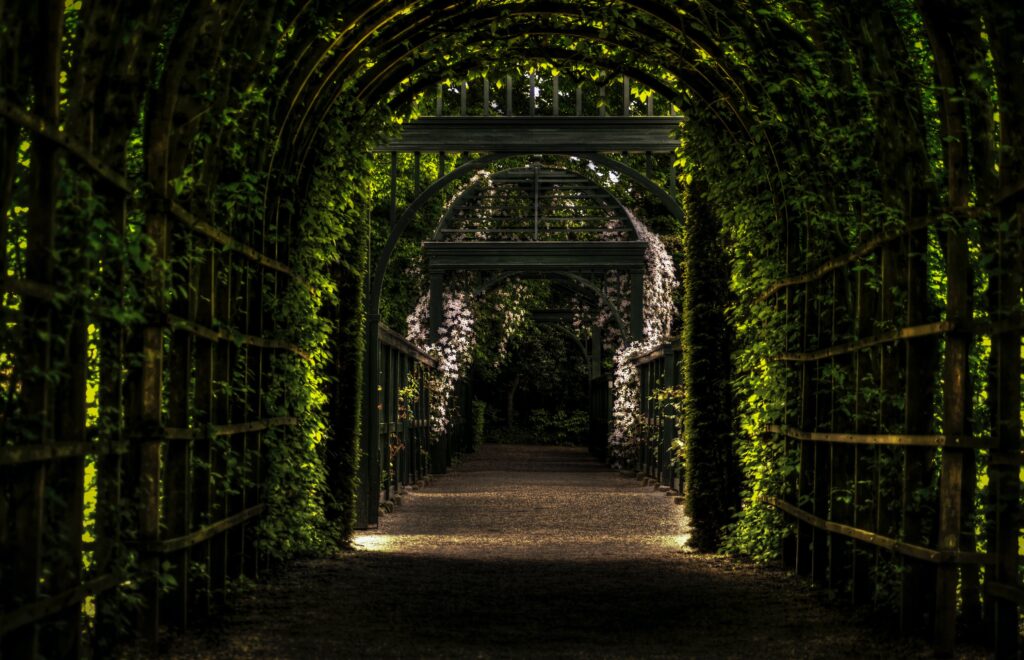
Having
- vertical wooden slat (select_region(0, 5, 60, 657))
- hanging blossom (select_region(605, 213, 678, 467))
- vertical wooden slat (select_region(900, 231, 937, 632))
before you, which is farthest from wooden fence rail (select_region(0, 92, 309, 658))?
hanging blossom (select_region(605, 213, 678, 467))

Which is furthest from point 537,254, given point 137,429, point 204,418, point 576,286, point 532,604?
point 137,429

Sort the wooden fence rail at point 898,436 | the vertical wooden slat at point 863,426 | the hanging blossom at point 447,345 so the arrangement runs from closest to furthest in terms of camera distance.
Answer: the wooden fence rail at point 898,436
the vertical wooden slat at point 863,426
the hanging blossom at point 447,345

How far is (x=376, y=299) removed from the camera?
1294cm

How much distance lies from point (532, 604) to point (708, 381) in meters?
3.29

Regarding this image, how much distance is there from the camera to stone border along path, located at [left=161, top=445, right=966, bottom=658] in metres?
6.15

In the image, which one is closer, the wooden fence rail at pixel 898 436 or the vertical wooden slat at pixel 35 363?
the vertical wooden slat at pixel 35 363

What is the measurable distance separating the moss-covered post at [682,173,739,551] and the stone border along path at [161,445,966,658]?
0.40 meters

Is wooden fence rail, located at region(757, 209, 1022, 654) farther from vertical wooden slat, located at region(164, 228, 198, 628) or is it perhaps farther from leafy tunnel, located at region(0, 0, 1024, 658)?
vertical wooden slat, located at region(164, 228, 198, 628)

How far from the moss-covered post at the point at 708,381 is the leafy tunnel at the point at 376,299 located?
25 millimetres

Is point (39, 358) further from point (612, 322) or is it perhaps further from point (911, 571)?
point (612, 322)

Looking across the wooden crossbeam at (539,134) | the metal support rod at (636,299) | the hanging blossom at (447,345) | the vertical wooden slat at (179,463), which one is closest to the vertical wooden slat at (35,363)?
the vertical wooden slat at (179,463)

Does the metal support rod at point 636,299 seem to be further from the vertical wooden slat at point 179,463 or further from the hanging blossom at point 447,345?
the vertical wooden slat at point 179,463

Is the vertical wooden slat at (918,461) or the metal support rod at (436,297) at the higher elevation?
the metal support rod at (436,297)

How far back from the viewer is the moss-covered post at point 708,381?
10.3 metres
